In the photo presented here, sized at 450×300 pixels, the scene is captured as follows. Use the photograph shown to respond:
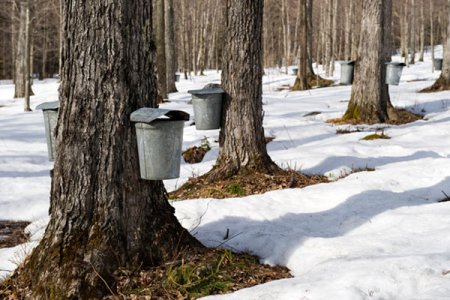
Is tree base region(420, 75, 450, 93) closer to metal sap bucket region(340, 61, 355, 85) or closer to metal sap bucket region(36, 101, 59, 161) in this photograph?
metal sap bucket region(340, 61, 355, 85)

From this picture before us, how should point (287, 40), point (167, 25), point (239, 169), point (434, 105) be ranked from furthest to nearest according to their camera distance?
1. point (287, 40)
2. point (167, 25)
3. point (434, 105)
4. point (239, 169)

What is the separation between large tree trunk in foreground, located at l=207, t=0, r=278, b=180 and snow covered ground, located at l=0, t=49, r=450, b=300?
64cm

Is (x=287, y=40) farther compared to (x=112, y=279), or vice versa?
(x=287, y=40)

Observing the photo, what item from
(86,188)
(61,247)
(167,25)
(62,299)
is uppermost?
(167,25)

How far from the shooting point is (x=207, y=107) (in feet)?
17.0

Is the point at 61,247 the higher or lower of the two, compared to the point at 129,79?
lower

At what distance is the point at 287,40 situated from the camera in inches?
1276

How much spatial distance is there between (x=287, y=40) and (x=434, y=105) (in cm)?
2287

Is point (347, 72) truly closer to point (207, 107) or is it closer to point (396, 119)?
point (396, 119)

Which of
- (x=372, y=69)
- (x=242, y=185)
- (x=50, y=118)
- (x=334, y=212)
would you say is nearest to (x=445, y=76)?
(x=372, y=69)

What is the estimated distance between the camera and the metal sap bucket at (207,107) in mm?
5102

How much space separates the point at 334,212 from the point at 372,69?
5.25 metres

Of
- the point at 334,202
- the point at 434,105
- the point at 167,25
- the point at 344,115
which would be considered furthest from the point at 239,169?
the point at 167,25

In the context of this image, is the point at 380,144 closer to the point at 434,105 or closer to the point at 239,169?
the point at 239,169
